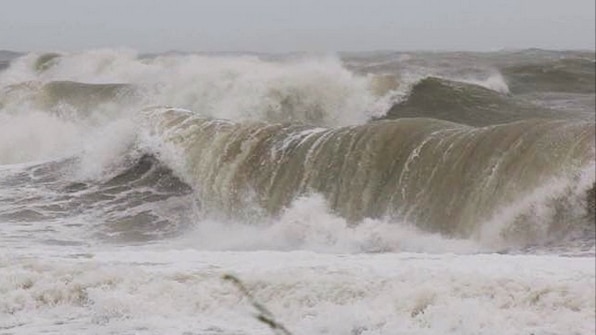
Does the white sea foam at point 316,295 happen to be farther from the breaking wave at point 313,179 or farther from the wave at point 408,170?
the wave at point 408,170

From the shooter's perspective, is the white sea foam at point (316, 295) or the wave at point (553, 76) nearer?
the white sea foam at point (316, 295)

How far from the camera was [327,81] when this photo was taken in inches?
846

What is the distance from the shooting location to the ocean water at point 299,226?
5469 millimetres

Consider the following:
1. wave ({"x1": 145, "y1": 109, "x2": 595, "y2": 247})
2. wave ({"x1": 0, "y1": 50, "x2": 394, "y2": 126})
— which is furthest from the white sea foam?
wave ({"x1": 0, "y1": 50, "x2": 394, "y2": 126})

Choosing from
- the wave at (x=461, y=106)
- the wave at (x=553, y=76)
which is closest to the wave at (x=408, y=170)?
the wave at (x=461, y=106)

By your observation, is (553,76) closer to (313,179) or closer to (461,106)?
(461,106)

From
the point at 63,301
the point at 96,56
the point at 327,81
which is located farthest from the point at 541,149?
the point at 96,56

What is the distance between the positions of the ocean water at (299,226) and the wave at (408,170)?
0.02 meters

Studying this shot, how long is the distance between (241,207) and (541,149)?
13.3 ft

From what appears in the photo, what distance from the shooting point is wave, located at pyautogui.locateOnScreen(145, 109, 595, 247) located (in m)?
8.03

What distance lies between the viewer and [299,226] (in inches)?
367

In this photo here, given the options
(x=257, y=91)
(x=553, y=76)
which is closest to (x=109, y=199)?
(x=257, y=91)

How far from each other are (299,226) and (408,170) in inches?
61.3

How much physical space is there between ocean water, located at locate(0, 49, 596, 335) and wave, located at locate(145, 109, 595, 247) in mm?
24
